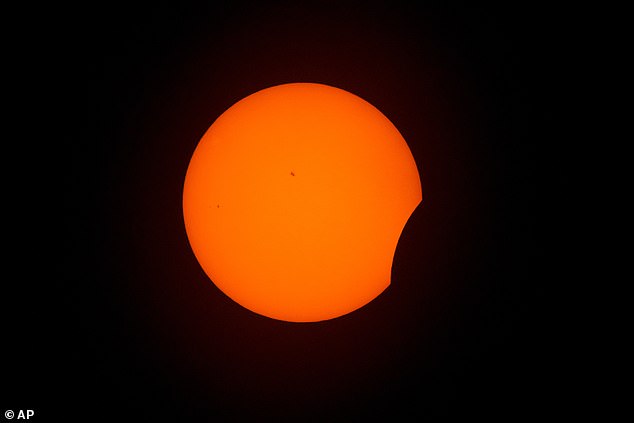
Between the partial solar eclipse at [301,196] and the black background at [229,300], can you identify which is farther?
the black background at [229,300]

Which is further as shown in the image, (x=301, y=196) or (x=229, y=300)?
(x=229, y=300)

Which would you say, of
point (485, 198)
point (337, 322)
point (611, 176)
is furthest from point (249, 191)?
point (611, 176)

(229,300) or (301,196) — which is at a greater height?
(301,196)

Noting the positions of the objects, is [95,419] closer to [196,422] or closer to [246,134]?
[196,422]

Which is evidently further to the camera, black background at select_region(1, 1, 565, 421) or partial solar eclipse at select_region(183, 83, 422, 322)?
black background at select_region(1, 1, 565, 421)
